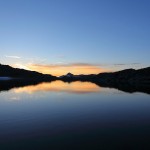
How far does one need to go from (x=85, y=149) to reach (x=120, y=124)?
1070 cm

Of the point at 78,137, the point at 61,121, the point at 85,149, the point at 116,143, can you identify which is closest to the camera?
the point at 85,149

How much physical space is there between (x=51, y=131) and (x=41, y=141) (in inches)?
138

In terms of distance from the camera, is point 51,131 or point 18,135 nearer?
point 18,135

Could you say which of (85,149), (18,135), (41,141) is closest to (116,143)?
(85,149)

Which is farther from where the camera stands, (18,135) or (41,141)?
(18,135)

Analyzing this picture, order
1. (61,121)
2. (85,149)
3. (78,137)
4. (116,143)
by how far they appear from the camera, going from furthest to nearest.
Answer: (61,121) < (78,137) < (116,143) < (85,149)

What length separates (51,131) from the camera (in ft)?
77.7

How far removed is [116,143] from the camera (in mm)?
19906

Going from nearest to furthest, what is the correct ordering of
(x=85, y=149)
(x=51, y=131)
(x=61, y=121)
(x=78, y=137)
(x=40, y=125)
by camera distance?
(x=85, y=149), (x=78, y=137), (x=51, y=131), (x=40, y=125), (x=61, y=121)

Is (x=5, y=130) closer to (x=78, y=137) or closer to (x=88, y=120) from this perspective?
(x=78, y=137)

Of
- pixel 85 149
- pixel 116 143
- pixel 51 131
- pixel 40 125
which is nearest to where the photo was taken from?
pixel 85 149

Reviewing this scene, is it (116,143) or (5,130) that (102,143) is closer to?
(116,143)

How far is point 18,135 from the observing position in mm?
22031

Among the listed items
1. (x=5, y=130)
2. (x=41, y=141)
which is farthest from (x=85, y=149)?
(x=5, y=130)
